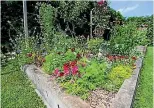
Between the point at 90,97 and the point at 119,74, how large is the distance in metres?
1.48

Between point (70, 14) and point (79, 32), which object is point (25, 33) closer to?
point (70, 14)

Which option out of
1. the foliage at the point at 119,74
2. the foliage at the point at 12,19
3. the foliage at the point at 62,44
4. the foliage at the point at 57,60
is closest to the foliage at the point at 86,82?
the foliage at the point at 119,74

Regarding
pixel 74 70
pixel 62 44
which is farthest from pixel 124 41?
pixel 74 70

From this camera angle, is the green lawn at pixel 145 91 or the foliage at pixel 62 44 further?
the foliage at pixel 62 44

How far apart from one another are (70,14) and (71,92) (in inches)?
362

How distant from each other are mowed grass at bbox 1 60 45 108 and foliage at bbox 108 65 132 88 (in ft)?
4.61

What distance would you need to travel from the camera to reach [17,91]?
5934mm

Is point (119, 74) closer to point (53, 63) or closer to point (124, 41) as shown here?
point (53, 63)

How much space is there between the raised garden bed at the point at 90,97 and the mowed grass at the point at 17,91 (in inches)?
8.2

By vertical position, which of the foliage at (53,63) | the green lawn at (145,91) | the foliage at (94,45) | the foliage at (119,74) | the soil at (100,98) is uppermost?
the foliage at (94,45)

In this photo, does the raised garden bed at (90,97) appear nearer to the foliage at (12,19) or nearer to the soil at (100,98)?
the soil at (100,98)

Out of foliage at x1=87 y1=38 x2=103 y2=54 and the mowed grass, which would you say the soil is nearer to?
the mowed grass

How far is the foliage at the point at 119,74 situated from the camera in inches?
204

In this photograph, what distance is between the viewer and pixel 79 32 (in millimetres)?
14750
